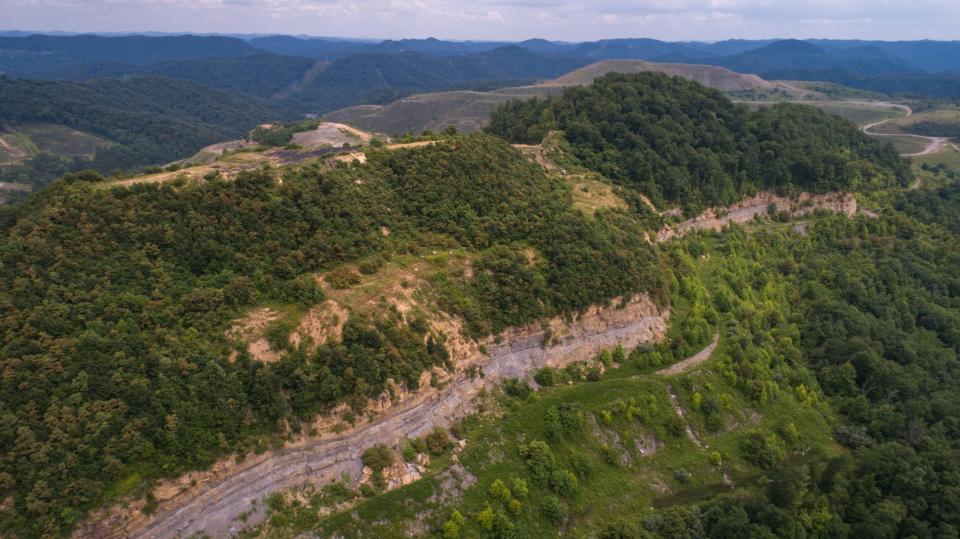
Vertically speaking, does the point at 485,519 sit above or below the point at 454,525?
below

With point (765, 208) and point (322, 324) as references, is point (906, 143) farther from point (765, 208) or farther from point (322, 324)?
point (322, 324)

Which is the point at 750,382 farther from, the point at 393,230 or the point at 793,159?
the point at 793,159

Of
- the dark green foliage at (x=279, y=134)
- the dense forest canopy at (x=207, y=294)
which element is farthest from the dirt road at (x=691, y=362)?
the dark green foliage at (x=279, y=134)

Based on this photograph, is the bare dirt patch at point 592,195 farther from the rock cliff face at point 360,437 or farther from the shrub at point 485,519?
the shrub at point 485,519

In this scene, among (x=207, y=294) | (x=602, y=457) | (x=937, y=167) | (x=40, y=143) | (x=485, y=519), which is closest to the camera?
(x=485, y=519)

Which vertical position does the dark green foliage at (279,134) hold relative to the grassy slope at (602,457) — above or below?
above

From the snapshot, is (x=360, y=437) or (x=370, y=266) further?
(x=370, y=266)

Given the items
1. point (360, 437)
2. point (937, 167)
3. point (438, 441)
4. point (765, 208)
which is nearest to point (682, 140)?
point (765, 208)
